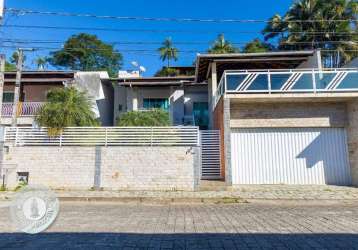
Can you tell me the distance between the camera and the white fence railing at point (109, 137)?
1168cm

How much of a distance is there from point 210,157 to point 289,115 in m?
4.12

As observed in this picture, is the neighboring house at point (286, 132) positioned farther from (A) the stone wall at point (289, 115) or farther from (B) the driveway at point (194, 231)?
(B) the driveway at point (194, 231)

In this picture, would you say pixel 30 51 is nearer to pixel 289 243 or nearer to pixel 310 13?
pixel 289 243

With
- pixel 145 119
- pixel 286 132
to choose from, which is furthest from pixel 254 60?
pixel 145 119

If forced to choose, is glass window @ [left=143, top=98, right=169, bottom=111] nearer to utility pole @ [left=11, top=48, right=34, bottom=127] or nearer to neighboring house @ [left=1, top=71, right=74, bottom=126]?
neighboring house @ [left=1, top=71, right=74, bottom=126]

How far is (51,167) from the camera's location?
457 inches

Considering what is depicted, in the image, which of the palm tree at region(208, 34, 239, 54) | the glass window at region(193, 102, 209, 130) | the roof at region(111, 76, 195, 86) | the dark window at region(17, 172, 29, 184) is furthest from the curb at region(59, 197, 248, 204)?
the palm tree at region(208, 34, 239, 54)

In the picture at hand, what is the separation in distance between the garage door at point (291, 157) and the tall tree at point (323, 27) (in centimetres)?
1262

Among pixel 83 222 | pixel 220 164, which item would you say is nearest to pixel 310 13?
pixel 220 164

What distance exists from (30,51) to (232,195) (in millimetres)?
12357

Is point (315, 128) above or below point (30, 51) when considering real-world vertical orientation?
below

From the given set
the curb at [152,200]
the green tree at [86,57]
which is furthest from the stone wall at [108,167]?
the green tree at [86,57]

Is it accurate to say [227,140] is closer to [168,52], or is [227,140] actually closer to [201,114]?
[201,114]

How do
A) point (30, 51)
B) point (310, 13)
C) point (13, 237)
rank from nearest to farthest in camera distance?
point (13, 237), point (30, 51), point (310, 13)
